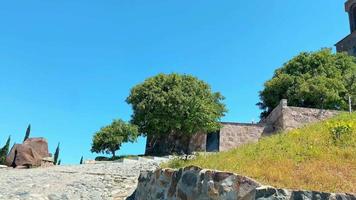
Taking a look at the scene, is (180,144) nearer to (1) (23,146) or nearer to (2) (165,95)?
(2) (165,95)

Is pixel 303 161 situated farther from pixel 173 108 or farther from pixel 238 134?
pixel 173 108

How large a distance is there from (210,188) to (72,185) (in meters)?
7.36

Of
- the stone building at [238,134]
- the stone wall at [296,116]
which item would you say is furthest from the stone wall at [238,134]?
the stone wall at [296,116]

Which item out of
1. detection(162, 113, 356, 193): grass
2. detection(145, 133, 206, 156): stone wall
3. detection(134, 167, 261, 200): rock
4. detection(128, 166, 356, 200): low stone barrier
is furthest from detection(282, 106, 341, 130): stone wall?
detection(128, 166, 356, 200): low stone barrier

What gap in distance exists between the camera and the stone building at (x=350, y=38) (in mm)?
49344

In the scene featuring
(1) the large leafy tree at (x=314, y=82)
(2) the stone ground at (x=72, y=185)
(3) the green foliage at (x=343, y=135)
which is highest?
(1) the large leafy tree at (x=314, y=82)

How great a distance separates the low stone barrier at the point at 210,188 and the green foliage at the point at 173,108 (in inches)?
705

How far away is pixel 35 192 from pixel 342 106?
1000 inches

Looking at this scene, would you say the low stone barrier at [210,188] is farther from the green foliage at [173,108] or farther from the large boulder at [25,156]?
the green foliage at [173,108]

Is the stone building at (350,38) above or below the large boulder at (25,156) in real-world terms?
above

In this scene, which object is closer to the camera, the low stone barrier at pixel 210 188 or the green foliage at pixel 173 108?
the low stone barrier at pixel 210 188

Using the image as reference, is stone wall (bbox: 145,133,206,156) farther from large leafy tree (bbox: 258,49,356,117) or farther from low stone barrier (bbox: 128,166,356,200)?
low stone barrier (bbox: 128,166,356,200)

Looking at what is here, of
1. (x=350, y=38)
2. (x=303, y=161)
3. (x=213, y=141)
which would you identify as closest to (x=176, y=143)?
(x=213, y=141)

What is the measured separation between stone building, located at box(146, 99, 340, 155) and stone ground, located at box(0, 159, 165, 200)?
12380 millimetres
